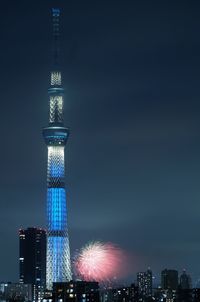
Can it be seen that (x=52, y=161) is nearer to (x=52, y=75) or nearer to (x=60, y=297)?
(x=52, y=75)

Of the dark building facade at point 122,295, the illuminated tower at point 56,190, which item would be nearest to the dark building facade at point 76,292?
the dark building facade at point 122,295

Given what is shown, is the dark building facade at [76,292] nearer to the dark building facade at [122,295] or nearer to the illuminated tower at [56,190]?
the dark building facade at [122,295]

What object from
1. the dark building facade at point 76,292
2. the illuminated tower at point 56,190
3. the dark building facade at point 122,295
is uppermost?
the illuminated tower at point 56,190

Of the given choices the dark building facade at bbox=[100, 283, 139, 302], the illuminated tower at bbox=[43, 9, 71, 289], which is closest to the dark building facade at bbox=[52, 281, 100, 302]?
the dark building facade at bbox=[100, 283, 139, 302]

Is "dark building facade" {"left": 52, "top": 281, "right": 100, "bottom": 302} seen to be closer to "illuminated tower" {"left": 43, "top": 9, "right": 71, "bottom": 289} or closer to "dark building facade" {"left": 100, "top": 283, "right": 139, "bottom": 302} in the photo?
"dark building facade" {"left": 100, "top": 283, "right": 139, "bottom": 302}

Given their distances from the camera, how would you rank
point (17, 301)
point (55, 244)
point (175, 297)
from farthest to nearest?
point (55, 244), point (175, 297), point (17, 301)

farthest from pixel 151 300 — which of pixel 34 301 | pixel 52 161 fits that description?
pixel 52 161
